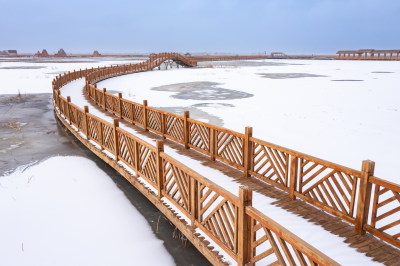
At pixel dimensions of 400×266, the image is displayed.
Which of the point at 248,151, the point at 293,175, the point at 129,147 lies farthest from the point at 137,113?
the point at 293,175

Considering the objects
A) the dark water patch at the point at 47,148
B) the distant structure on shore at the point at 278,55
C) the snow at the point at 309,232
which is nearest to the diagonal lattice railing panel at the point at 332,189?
the snow at the point at 309,232

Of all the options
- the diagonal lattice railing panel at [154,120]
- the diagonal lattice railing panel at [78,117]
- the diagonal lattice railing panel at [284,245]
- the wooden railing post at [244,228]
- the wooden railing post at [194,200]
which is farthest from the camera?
the diagonal lattice railing panel at [78,117]

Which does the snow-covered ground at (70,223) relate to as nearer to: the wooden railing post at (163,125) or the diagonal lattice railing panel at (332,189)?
the wooden railing post at (163,125)

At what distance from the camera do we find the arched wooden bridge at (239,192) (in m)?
3.94

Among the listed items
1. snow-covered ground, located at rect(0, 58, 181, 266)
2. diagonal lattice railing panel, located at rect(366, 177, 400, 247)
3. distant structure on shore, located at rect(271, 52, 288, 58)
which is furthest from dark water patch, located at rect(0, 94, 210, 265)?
distant structure on shore, located at rect(271, 52, 288, 58)

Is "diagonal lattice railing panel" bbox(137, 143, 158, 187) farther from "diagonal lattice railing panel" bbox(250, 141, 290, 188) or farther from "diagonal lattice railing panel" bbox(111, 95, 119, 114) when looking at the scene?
"diagonal lattice railing panel" bbox(111, 95, 119, 114)

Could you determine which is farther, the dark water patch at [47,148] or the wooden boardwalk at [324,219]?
the dark water patch at [47,148]

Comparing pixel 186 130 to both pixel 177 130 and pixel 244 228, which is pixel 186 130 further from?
pixel 244 228

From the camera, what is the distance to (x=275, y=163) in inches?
298

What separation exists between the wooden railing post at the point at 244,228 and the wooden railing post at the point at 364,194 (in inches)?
87.1

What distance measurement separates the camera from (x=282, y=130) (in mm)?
12984

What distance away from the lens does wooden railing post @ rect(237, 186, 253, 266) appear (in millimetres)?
3828

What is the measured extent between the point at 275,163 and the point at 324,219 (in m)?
2.14

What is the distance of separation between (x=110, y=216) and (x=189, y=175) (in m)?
2.85
